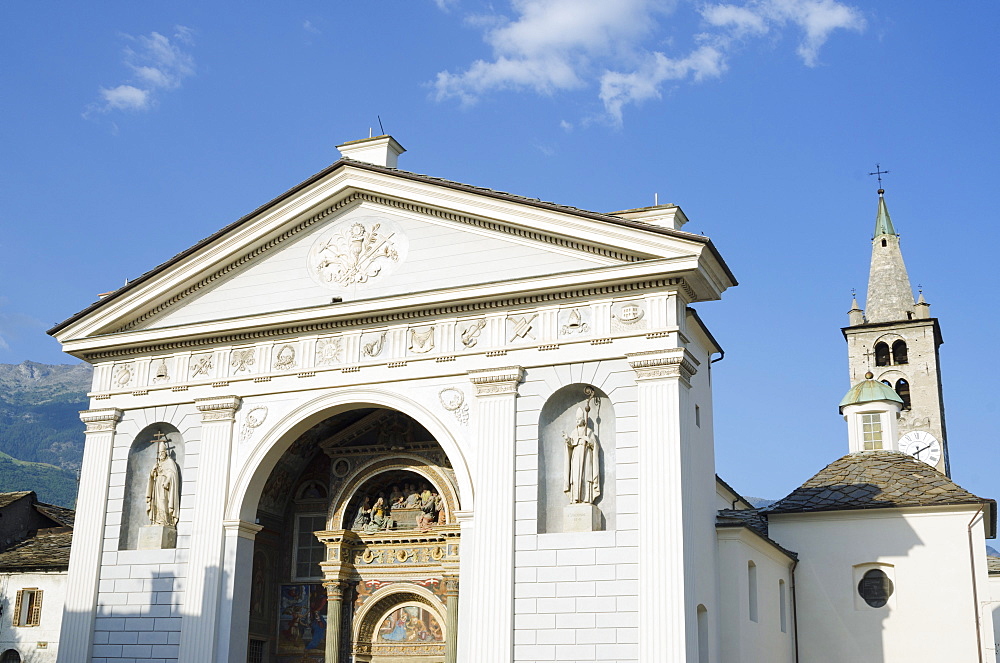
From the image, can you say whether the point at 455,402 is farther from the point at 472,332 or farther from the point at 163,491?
the point at 163,491

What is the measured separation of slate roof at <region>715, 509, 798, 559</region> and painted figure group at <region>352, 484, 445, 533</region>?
5.03 m

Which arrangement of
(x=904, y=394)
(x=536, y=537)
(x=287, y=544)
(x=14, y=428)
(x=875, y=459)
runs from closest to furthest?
(x=536, y=537) → (x=287, y=544) → (x=875, y=459) → (x=904, y=394) → (x=14, y=428)

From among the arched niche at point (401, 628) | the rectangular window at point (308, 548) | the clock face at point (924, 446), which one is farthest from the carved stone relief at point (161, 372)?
the clock face at point (924, 446)

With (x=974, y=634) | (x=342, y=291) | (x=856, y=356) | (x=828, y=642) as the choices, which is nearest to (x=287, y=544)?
(x=342, y=291)

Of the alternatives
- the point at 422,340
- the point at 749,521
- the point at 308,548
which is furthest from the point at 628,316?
the point at 749,521

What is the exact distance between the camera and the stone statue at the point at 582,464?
15.8 metres

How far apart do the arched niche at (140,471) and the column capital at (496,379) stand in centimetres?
583

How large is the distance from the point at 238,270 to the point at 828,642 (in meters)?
13.4

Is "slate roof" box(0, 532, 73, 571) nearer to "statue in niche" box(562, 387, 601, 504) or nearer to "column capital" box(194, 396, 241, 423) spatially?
"column capital" box(194, 396, 241, 423)

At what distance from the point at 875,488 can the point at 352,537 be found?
36.4 feet

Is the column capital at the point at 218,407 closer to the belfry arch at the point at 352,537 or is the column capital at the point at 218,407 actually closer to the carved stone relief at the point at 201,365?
the carved stone relief at the point at 201,365

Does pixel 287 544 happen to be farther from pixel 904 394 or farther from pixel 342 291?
pixel 904 394

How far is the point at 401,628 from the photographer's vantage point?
62.7 feet

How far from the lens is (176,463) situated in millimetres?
18984
